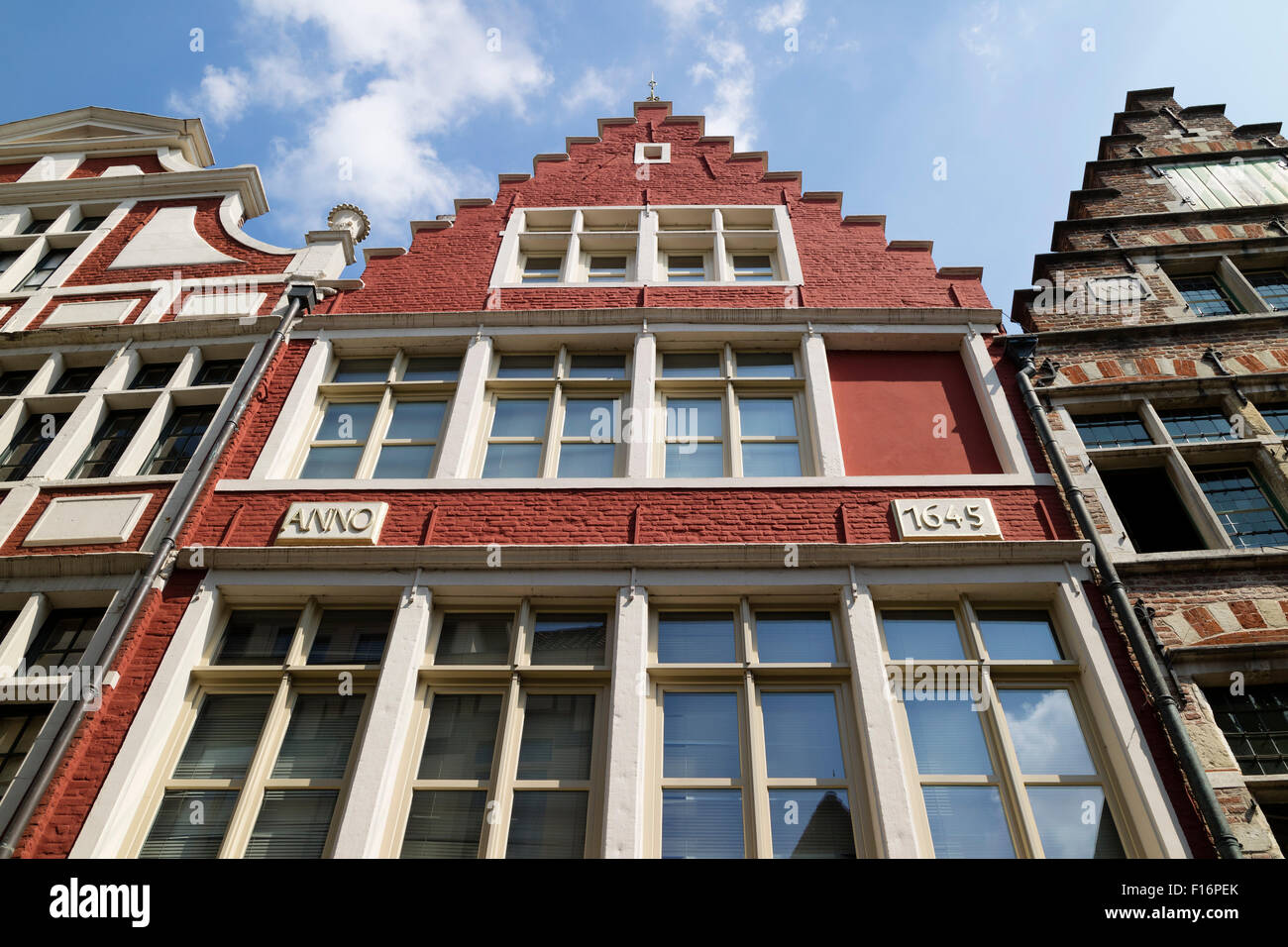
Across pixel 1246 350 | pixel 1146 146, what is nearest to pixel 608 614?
pixel 1246 350

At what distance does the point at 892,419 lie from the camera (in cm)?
975

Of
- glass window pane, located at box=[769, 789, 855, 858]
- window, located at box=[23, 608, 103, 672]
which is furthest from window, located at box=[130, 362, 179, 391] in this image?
glass window pane, located at box=[769, 789, 855, 858]

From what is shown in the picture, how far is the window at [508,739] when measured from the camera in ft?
21.9

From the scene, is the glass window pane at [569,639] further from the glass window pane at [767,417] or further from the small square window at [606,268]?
the small square window at [606,268]

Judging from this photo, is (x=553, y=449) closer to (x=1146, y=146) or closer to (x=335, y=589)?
(x=335, y=589)

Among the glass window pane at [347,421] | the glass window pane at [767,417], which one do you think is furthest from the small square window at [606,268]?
the glass window pane at [347,421]

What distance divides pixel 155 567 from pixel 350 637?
1890mm

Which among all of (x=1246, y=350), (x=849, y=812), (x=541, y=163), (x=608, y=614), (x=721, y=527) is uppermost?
(x=541, y=163)

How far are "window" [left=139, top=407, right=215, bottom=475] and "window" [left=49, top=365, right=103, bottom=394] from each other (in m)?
1.37

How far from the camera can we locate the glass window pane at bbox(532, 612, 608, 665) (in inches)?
306

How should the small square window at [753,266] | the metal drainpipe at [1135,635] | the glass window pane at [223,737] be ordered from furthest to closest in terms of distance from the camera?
the small square window at [753,266], the glass window pane at [223,737], the metal drainpipe at [1135,635]

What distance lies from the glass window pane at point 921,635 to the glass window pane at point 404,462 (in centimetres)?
490
